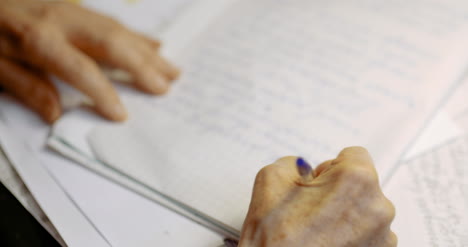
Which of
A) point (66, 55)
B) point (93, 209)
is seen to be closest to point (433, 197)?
point (93, 209)

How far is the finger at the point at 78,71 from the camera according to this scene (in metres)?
0.57

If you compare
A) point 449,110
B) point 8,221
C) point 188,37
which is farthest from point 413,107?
point 8,221

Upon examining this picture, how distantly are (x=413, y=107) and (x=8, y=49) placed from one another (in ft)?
1.82

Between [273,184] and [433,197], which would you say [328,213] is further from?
[433,197]

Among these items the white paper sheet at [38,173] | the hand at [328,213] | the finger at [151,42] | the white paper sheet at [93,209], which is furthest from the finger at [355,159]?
the finger at [151,42]

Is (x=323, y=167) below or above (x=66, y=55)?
below

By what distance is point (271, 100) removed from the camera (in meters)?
0.57

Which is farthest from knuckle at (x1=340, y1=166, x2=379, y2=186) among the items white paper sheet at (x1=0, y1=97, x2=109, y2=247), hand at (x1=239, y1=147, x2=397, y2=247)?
white paper sheet at (x1=0, y1=97, x2=109, y2=247)

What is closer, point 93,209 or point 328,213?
point 328,213

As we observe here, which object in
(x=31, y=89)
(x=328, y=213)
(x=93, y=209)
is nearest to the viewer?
(x=328, y=213)

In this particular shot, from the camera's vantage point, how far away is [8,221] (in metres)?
0.47

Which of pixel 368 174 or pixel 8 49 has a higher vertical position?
pixel 8 49

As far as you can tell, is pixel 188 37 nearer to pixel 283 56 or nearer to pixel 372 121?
pixel 283 56

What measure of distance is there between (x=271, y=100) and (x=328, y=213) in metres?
0.23
